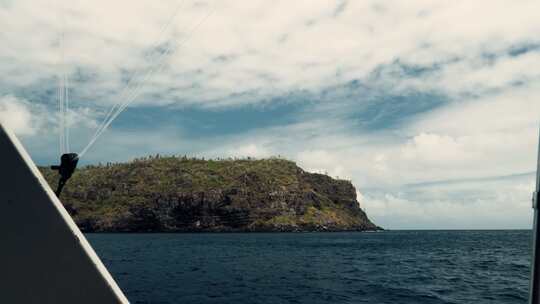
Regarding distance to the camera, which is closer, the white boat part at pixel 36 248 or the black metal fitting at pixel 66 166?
the white boat part at pixel 36 248

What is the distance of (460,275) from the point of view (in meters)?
57.8

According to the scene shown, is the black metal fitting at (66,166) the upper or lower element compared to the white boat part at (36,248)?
upper

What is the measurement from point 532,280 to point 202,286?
156 feet

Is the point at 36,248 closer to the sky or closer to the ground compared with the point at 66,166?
closer to the ground

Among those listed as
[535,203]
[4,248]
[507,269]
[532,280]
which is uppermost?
[535,203]

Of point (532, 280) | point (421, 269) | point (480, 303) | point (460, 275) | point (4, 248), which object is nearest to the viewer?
point (532, 280)

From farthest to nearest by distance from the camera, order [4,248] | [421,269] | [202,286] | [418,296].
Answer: [421,269]
[202,286]
[418,296]
[4,248]

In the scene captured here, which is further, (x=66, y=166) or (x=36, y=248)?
(x=66, y=166)

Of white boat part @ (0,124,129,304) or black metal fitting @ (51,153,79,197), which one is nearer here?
white boat part @ (0,124,129,304)

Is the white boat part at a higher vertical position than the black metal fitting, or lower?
lower

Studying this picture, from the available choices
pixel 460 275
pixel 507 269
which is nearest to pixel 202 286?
pixel 460 275

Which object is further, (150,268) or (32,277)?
(150,268)

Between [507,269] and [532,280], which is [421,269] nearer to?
[507,269]

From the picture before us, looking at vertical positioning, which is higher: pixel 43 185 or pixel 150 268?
pixel 43 185
